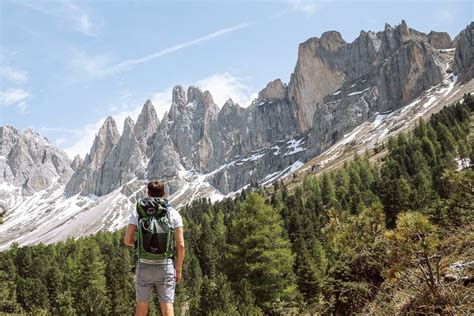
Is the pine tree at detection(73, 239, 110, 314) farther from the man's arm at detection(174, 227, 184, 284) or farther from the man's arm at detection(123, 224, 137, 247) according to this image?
the man's arm at detection(174, 227, 184, 284)

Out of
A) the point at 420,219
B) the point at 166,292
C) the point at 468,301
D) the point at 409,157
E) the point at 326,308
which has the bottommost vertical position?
the point at 326,308

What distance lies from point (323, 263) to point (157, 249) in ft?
163

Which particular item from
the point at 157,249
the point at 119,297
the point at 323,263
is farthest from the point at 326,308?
the point at 119,297

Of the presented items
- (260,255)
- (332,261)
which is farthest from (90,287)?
(332,261)

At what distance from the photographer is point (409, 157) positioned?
318 ft

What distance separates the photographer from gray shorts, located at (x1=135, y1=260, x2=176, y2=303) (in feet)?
26.7

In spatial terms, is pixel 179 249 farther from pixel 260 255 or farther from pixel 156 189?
pixel 260 255

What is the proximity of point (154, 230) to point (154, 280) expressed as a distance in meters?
1.02

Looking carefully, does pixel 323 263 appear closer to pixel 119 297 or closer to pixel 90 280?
pixel 119 297

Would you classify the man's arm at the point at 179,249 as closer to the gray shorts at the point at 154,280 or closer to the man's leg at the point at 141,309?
the gray shorts at the point at 154,280

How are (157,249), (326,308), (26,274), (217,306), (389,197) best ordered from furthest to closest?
(26,274) < (389,197) < (217,306) < (326,308) < (157,249)

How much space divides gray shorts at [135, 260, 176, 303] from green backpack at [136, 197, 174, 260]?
0.22 metres

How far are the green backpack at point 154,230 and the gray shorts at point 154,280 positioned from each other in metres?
0.22

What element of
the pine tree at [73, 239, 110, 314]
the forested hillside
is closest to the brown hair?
the forested hillside
